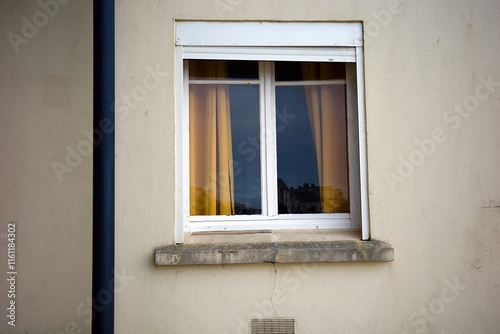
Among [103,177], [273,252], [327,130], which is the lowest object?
[273,252]

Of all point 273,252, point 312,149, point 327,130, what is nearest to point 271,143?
point 312,149

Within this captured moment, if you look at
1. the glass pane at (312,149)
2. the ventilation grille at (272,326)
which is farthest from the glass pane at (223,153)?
the ventilation grille at (272,326)

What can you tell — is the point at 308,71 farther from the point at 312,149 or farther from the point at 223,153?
the point at 223,153

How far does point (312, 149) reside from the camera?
A: 155 inches

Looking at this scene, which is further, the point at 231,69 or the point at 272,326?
the point at 231,69

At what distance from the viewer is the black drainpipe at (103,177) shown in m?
3.03

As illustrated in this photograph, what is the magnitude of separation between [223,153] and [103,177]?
1261 mm

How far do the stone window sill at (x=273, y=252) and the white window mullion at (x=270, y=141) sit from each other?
0.48m

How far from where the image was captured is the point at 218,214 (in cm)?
384

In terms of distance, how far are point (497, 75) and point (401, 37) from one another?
1.00 metres

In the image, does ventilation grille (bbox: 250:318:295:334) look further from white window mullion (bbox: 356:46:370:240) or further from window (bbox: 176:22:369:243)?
white window mullion (bbox: 356:46:370:240)

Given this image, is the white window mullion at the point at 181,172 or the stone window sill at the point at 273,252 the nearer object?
the stone window sill at the point at 273,252

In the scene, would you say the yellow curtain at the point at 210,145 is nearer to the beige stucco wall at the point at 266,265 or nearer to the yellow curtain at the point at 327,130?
the beige stucco wall at the point at 266,265

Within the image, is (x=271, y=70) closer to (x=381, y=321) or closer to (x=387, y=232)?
(x=387, y=232)
